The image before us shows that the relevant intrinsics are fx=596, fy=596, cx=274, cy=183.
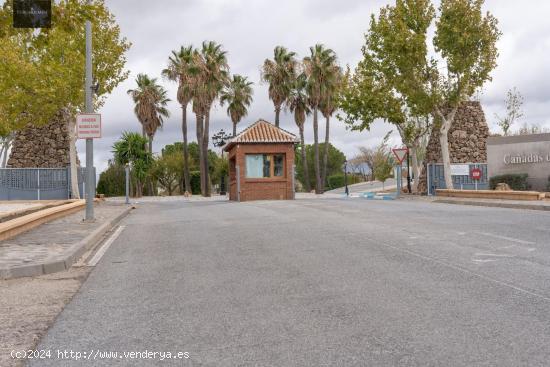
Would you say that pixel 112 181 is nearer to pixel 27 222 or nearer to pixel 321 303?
pixel 27 222

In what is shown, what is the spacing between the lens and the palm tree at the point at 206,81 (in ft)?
181

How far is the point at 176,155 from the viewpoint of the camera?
71.8 m

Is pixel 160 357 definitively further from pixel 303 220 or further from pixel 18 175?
pixel 18 175

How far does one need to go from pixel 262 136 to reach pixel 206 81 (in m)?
19.9

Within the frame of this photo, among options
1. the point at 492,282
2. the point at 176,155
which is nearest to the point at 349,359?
the point at 492,282

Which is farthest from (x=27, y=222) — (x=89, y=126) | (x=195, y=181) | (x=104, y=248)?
(x=195, y=181)

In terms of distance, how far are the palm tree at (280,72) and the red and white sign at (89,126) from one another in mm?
43663

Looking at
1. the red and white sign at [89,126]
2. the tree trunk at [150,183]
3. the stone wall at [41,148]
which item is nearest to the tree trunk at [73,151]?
the stone wall at [41,148]

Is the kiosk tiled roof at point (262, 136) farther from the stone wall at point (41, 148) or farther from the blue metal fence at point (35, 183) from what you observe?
the stone wall at point (41, 148)

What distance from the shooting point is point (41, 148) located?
39812mm

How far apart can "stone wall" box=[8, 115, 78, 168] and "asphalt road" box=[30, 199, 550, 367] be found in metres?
31.0

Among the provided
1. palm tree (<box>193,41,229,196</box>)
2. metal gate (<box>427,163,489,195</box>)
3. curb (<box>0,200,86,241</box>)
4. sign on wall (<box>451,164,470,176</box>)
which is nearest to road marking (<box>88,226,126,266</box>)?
curb (<box>0,200,86,241</box>)

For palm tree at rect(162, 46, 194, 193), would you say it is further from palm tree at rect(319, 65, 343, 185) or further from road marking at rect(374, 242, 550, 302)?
road marking at rect(374, 242, 550, 302)

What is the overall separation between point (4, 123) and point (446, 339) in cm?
3477
